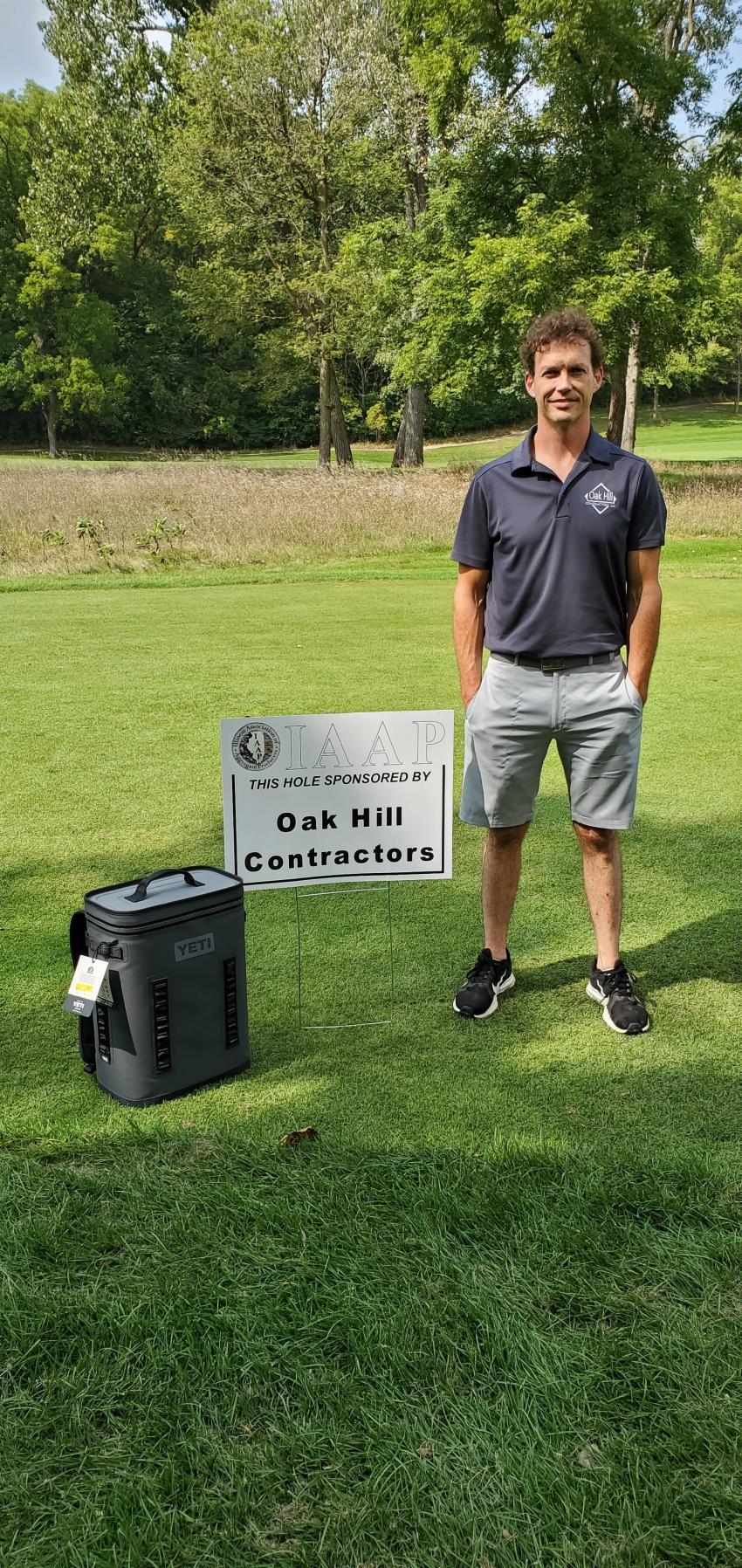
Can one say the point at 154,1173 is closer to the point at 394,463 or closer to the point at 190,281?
the point at 394,463

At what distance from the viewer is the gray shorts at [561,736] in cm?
334

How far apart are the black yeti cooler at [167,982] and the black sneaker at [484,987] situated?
739 mm

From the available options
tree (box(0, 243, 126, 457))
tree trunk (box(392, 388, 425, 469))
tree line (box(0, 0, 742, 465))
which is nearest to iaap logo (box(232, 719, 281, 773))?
tree line (box(0, 0, 742, 465))

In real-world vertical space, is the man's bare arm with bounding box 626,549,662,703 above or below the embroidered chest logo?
below

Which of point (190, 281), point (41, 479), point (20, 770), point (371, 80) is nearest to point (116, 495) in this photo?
point (41, 479)

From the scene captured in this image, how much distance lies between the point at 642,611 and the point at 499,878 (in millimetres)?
958

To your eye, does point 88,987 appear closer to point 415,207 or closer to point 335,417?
point 415,207

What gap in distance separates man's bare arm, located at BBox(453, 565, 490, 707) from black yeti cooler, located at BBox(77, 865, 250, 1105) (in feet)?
3.12

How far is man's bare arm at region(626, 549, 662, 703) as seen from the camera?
3.28 m

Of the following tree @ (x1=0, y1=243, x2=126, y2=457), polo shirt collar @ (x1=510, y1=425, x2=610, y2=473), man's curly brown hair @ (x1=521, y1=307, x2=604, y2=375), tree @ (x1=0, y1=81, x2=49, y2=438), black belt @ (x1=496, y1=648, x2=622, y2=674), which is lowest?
black belt @ (x1=496, y1=648, x2=622, y2=674)

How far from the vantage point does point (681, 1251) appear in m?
2.40

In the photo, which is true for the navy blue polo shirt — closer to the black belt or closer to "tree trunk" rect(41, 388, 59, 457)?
the black belt

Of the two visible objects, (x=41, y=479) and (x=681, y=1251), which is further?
(x=41, y=479)

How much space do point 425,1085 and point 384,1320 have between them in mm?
981
